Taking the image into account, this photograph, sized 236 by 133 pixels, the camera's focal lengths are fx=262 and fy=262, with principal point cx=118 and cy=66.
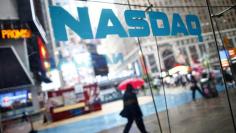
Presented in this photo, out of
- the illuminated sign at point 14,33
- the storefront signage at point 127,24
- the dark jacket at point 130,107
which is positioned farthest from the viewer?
the illuminated sign at point 14,33

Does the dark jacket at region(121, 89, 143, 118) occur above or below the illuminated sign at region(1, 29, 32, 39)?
below

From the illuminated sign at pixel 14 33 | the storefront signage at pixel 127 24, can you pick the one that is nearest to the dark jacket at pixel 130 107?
the storefront signage at pixel 127 24

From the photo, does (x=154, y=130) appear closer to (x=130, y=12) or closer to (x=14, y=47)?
(x=130, y=12)

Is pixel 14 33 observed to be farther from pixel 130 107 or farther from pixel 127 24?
pixel 127 24

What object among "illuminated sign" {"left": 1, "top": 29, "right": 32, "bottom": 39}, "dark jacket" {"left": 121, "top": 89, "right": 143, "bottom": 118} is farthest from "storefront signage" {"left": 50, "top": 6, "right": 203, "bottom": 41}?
"illuminated sign" {"left": 1, "top": 29, "right": 32, "bottom": 39}

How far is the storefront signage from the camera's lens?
438 centimetres

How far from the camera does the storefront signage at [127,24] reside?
4383 millimetres

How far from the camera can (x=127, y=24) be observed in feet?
17.3

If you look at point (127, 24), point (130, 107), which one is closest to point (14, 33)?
point (130, 107)

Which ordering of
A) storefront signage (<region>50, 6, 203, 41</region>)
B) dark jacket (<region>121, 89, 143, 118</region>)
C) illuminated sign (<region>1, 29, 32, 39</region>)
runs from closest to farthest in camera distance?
storefront signage (<region>50, 6, 203, 41</region>) < dark jacket (<region>121, 89, 143, 118</region>) < illuminated sign (<region>1, 29, 32, 39</region>)

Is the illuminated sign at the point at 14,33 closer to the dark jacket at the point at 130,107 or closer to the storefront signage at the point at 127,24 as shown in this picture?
the dark jacket at the point at 130,107

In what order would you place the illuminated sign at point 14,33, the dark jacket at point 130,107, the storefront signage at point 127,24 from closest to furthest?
the storefront signage at point 127,24 → the dark jacket at point 130,107 → the illuminated sign at point 14,33

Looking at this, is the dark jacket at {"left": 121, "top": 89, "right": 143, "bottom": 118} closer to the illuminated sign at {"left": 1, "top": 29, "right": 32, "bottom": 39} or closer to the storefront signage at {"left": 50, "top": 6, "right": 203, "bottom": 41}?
the storefront signage at {"left": 50, "top": 6, "right": 203, "bottom": 41}

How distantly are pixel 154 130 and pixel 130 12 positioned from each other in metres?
4.33
